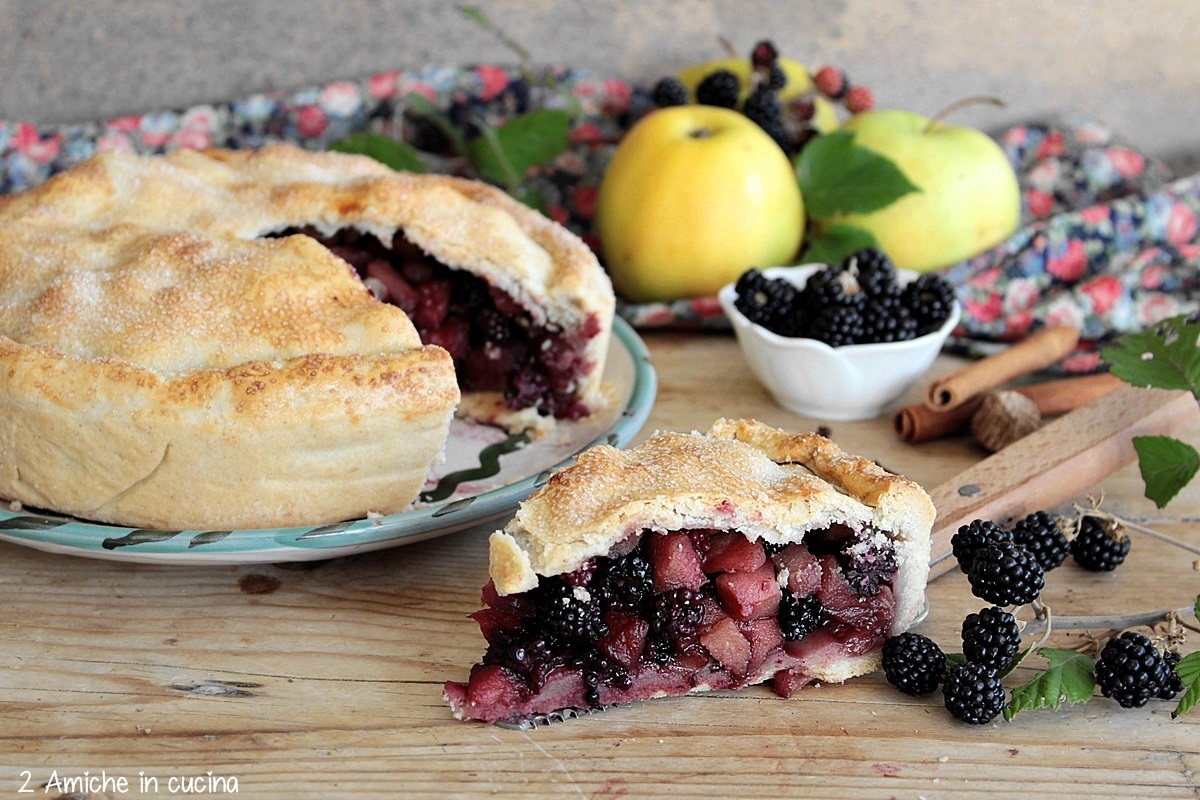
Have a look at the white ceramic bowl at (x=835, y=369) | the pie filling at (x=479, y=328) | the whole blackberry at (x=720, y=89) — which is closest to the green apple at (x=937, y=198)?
the whole blackberry at (x=720, y=89)

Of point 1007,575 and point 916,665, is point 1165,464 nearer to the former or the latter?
point 1007,575

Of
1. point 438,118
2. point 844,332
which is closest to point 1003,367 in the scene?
point 844,332

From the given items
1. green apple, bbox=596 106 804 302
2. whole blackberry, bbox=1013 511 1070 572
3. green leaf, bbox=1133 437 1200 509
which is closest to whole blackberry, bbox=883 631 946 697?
whole blackberry, bbox=1013 511 1070 572

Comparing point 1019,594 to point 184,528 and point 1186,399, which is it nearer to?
point 1186,399

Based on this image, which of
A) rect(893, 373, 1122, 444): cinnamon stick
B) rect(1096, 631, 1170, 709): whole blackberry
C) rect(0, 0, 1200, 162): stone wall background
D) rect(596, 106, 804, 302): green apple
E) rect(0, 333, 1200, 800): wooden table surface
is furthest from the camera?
rect(0, 0, 1200, 162): stone wall background

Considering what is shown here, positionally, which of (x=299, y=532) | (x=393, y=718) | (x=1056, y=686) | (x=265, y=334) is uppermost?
(x=265, y=334)

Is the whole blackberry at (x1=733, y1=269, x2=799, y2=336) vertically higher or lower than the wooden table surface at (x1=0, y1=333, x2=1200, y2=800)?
higher

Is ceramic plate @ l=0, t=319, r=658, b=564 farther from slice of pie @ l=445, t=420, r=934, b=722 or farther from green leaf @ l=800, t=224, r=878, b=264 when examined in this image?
green leaf @ l=800, t=224, r=878, b=264
